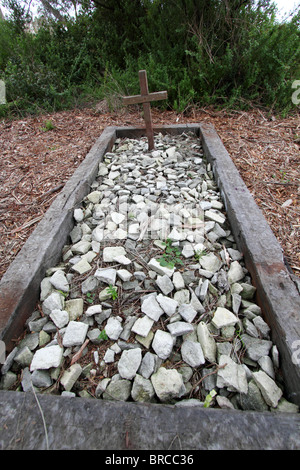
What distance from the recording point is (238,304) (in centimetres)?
137

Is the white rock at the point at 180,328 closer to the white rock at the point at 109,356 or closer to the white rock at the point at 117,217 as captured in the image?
the white rock at the point at 109,356

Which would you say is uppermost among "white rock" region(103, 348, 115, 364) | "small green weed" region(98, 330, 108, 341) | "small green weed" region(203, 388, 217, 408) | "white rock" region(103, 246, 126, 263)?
"white rock" region(103, 246, 126, 263)

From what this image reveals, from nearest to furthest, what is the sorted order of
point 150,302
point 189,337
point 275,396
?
point 275,396
point 189,337
point 150,302

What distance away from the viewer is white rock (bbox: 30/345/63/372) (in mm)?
1147

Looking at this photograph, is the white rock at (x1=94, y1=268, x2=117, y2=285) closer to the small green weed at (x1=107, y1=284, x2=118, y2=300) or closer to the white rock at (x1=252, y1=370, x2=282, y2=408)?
the small green weed at (x1=107, y1=284, x2=118, y2=300)

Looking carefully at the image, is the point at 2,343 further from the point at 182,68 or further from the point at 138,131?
the point at 182,68

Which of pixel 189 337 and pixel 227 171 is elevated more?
pixel 227 171

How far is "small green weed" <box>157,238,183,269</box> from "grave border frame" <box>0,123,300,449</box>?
400mm

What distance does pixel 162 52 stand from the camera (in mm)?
3758

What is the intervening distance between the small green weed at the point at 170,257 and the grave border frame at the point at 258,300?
0.40 metres

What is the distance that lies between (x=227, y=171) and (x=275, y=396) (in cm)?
170

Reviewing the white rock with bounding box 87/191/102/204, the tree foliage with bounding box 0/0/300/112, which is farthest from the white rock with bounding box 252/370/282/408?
the tree foliage with bounding box 0/0/300/112

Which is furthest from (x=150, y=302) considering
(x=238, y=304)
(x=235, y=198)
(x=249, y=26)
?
(x=249, y=26)

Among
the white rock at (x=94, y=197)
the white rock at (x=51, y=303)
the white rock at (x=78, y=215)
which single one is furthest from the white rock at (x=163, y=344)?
the white rock at (x=94, y=197)
